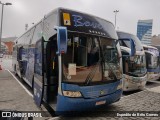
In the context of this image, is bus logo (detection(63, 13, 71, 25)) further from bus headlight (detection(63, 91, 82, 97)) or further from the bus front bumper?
the bus front bumper

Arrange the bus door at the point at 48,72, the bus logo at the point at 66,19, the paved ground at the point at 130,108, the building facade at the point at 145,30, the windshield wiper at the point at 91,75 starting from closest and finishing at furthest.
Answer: the windshield wiper at the point at 91,75, the bus logo at the point at 66,19, the paved ground at the point at 130,108, the bus door at the point at 48,72, the building facade at the point at 145,30

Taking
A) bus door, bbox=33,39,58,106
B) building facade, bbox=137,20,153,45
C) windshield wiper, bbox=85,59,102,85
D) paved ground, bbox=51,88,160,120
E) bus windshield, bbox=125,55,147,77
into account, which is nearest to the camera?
windshield wiper, bbox=85,59,102,85

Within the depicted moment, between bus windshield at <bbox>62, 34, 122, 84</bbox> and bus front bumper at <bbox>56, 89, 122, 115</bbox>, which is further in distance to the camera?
bus windshield at <bbox>62, 34, 122, 84</bbox>

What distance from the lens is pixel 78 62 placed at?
6.41 metres

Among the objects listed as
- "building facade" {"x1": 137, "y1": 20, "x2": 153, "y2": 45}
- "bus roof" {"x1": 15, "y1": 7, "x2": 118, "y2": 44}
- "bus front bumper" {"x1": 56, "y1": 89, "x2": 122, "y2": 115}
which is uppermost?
"building facade" {"x1": 137, "y1": 20, "x2": 153, "y2": 45}

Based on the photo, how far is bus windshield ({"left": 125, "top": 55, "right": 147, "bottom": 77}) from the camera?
1124 cm

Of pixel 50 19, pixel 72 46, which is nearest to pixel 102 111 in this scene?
pixel 72 46

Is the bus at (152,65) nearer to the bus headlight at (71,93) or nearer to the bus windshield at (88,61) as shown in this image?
the bus windshield at (88,61)

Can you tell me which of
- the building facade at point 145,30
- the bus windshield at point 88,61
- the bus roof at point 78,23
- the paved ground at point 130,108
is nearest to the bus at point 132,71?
the paved ground at point 130,108

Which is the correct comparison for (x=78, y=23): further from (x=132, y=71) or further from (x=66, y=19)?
Answer: (x=132, y=71)

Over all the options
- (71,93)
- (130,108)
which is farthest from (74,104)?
(130,108)

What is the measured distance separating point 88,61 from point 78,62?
29 cm

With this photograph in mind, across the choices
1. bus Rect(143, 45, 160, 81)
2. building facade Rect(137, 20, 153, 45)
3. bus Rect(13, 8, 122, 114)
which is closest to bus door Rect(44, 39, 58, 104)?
bus Rect(13, 8, 122, 114)

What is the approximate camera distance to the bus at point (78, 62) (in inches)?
237
